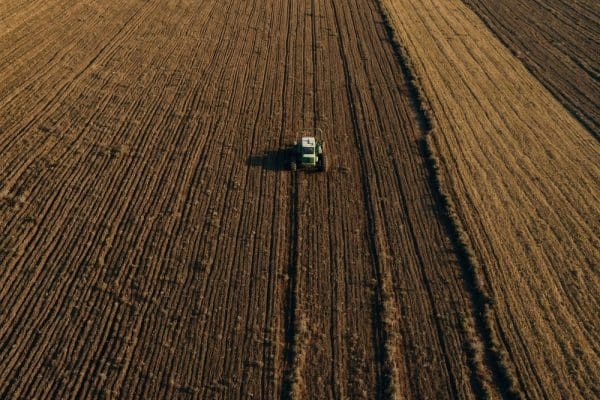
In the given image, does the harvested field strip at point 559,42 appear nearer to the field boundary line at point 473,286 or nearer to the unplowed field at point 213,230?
the field boundary line at point 473,286

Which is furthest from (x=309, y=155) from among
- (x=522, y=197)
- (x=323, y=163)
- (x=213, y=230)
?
(x=522, y=197)

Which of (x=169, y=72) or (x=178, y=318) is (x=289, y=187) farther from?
(x=169, y=72)

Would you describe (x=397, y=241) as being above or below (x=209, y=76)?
below

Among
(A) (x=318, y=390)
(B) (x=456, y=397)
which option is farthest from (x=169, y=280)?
(B) (x=456, y=397)

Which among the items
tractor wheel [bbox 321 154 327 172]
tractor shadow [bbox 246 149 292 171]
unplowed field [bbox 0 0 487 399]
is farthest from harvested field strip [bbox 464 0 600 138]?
tractor shadow [bbox 246 149 292 171]

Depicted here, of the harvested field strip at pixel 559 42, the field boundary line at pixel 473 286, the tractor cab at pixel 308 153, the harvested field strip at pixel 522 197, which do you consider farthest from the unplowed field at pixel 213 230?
the harvested field strip at pixel 559 42

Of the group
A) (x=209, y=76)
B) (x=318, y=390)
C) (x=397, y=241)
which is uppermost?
(x=209, y=76)
